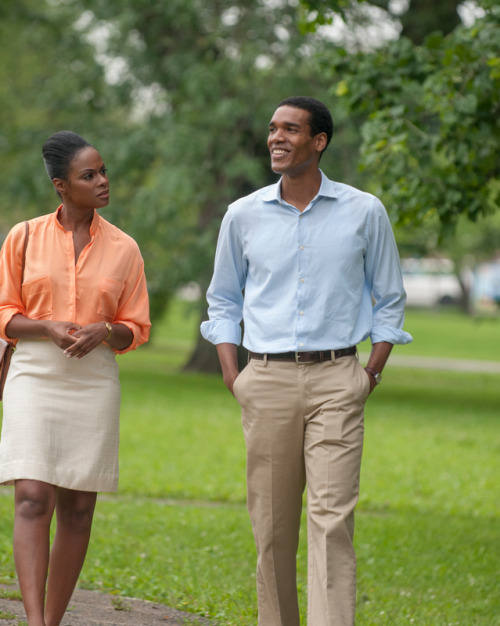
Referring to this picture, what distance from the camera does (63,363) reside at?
4.47m

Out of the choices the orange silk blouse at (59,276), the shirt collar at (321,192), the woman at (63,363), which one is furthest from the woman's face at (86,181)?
the shirt collar at (321,192)

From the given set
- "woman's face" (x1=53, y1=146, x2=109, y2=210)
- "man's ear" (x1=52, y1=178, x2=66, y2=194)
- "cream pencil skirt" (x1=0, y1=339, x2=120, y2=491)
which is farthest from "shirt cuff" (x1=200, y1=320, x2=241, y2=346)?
"man's ear" (x1=52, y1=178, x2=66, y2=194)

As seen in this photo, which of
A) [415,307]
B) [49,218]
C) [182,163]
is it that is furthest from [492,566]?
[415,307]

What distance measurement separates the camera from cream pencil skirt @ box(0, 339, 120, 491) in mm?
4367

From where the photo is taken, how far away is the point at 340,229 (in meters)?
4.43

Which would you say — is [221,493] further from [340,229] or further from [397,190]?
[340,229]

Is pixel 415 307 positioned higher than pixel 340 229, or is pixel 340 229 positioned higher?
pixel 340 229

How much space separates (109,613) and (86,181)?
2123mm

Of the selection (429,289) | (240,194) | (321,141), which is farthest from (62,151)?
(429,289)

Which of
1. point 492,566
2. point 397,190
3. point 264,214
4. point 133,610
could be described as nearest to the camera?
point 264,214

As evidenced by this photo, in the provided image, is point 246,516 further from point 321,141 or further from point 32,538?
point 321,141

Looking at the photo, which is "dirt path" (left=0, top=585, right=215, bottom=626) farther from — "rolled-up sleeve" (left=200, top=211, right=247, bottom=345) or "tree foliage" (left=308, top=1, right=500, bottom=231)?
"tree foliage" (left=308, top=1, right=500, bottom=231)

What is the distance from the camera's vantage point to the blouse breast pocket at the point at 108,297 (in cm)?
454

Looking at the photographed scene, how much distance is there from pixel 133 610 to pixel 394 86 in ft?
18.1
